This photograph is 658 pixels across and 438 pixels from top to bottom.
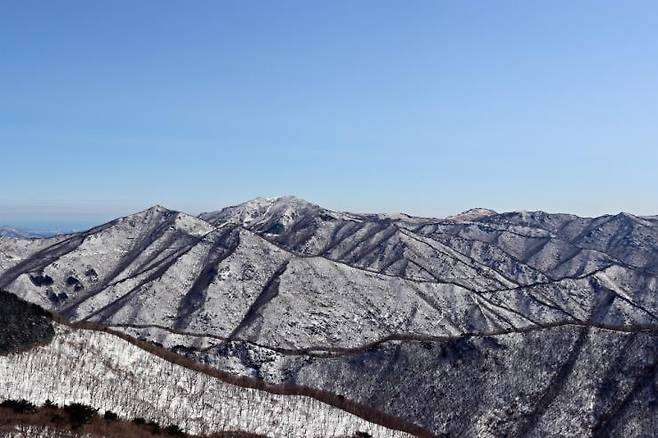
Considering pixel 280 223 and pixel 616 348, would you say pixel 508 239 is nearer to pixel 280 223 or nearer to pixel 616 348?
pixel 280 223

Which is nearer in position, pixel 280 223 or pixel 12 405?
pixel 12 405

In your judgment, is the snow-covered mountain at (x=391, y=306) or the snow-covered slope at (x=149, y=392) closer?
the snow-covered slope at (x=149, y=392)

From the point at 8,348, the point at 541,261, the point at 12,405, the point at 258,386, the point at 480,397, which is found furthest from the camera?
the point at 541,261

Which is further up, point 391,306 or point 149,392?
point 391,306

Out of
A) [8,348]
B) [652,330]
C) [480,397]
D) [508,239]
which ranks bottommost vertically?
[480,397]

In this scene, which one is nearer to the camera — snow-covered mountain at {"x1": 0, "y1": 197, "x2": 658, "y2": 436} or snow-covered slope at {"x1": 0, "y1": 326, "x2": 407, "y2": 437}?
snow-covered slope at {"x1": 0, "y1": 326, "x2": 407, "y2": 437}

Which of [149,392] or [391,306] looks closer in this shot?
[149,392]

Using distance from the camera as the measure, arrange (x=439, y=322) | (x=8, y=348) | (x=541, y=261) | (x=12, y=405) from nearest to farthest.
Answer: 1. (x=12, y=405)
2. (x=8, y=348)
3. (x=439, y=322)
4. (x=541, y=261)

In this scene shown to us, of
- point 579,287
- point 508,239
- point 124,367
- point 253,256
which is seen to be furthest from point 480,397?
point 508,239
